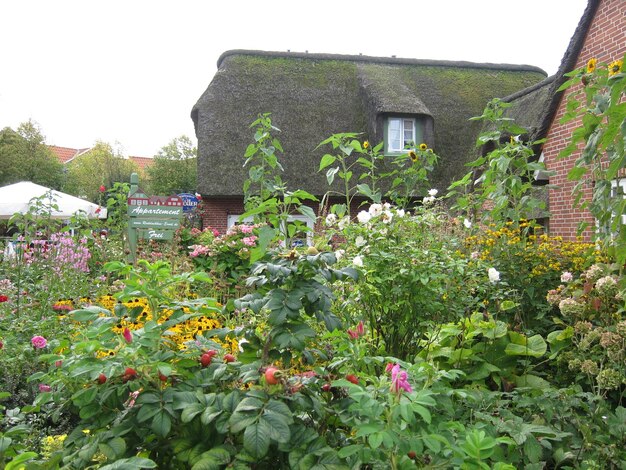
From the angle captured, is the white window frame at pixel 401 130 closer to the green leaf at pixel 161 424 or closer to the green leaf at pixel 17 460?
the green leaf at pixel 161 424

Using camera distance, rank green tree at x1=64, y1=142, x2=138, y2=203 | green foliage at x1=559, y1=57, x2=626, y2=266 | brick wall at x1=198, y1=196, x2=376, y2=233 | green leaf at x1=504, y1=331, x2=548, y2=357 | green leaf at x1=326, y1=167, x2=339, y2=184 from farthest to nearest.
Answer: green tree at x1=64, y1=142, x2=138, y2=203
brick wall at x1=198, y1=196, x2=376, y2=233
green leaf at x1=326, y1=167, x2=339, y2=184
green leaf at x1=504, y1=331, x2=548, y2=357
green foliage at x1=559, y1=57, x2=626, y2=266

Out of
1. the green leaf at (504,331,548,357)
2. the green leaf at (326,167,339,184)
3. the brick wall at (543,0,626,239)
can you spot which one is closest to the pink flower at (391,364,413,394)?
the green leaf at (504,331,548,357)

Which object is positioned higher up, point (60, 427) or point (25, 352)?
point (25, 352)

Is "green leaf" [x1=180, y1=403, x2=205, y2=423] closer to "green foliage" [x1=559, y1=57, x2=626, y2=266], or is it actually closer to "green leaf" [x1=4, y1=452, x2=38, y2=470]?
"green leaf" [x1=4, y1=452, x2=38, y2=470]

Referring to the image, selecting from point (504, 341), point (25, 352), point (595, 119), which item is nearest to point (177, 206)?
point (25, 352)

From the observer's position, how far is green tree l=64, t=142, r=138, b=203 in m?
27.8

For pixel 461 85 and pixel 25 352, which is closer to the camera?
pixel 25 352

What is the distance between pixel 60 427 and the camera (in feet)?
8.70

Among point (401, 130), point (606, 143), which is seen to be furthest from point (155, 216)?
point (401, 130)

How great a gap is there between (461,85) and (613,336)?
14576mm

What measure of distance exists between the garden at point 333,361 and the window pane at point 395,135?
388 inches

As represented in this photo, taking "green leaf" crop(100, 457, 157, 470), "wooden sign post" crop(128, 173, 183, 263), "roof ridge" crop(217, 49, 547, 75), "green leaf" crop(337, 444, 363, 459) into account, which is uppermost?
"roof ridge" crop(217, 49, 547, 75)

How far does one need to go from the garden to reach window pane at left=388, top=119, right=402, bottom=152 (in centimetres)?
986

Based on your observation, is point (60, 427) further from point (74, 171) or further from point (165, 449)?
point (74, 171)
